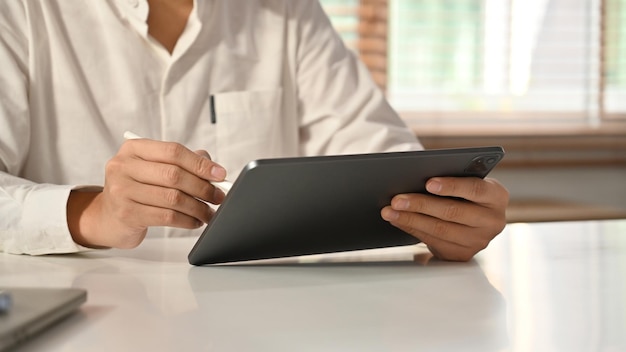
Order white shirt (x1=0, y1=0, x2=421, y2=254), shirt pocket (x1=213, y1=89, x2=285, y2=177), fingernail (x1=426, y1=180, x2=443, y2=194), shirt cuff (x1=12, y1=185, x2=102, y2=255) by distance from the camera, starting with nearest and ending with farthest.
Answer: fingernail (x1=426, y1=180, x2=443, y2=194)
shirt cuff (x1=12, y1=185, x2=102, y2=255)
white shirt (x1=0, y1=0, x2=421, y2=254)
shirt pocket (x1=213, y1=89, x2=285, y2=177)

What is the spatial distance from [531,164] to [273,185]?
226cm

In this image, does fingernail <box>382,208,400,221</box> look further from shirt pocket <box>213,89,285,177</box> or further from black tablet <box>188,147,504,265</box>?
shirt pocket <box>213,89,285,177</box>

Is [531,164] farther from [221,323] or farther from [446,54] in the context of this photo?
[221,323]

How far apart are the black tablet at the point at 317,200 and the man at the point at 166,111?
1.2 inches

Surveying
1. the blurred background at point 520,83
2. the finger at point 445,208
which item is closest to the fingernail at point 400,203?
the finger at point 445,208

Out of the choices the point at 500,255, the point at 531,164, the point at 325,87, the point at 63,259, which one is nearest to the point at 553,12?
the point at 531,164

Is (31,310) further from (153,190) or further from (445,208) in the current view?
(445,208)

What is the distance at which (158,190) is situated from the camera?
87cm

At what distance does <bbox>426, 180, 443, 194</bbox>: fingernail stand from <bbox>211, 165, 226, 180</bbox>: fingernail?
0.22 metres

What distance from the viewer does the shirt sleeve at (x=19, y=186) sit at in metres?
1.01

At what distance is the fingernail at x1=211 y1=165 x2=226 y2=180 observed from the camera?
831 millimetres

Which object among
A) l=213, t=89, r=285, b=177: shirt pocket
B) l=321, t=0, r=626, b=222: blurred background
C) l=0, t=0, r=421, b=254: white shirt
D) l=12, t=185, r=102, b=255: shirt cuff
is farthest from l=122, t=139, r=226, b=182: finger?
l=321, t=0, r=626, b=222: blurred background

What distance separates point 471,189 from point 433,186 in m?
0.06

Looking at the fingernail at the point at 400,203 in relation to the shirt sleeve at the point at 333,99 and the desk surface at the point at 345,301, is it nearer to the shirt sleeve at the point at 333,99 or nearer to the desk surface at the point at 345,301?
the desk surface at the point at 345,301
